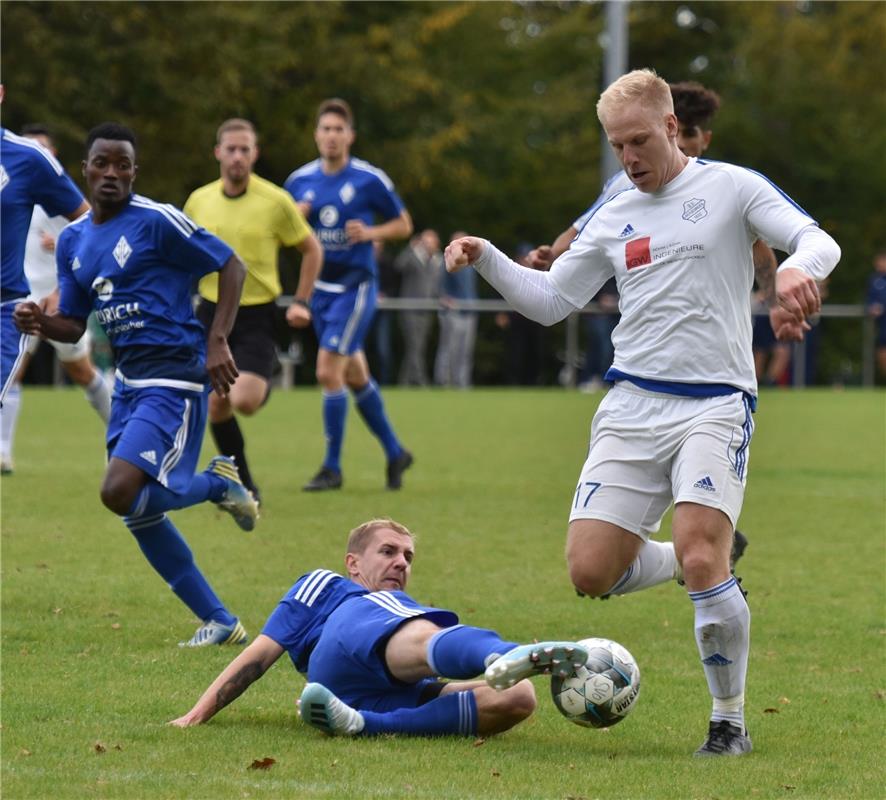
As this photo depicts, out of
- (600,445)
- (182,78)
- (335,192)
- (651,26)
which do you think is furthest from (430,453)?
(651,26)

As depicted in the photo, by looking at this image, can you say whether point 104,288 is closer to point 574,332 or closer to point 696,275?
point 696,275

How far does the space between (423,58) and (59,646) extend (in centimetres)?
3431

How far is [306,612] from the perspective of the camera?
239 inches

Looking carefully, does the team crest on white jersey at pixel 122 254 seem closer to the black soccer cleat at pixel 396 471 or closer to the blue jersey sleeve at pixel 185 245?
the blue jersey sleeve at pixel 185 245

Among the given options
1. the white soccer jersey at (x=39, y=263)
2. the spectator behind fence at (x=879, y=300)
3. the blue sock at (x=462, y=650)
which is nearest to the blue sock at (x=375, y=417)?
the white soccer jersey at (x=39, y=263)

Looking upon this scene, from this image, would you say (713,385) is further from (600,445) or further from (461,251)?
(461,251)

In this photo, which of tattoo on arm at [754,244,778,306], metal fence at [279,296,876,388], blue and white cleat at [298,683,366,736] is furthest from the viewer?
metal fence at [279,296,876,388]

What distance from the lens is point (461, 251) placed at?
589 cm

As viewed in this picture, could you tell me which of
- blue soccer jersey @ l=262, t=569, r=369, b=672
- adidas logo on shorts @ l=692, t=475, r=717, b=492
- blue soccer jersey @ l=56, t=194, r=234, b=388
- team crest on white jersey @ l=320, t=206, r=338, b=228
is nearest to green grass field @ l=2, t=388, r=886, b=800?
blue soccer jersey @ l=262, t=569, r=369, b=672

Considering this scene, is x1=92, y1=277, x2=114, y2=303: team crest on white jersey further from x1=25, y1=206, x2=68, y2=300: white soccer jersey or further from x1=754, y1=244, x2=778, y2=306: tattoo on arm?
x1=25, y1=206, x2=68, y2=300: white soccer jersey

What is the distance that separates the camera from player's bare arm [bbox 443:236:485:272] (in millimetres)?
5848

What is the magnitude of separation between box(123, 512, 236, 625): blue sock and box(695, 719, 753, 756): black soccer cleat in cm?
241

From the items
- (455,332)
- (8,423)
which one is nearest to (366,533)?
(8,423)

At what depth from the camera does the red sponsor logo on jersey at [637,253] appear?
5.95m
